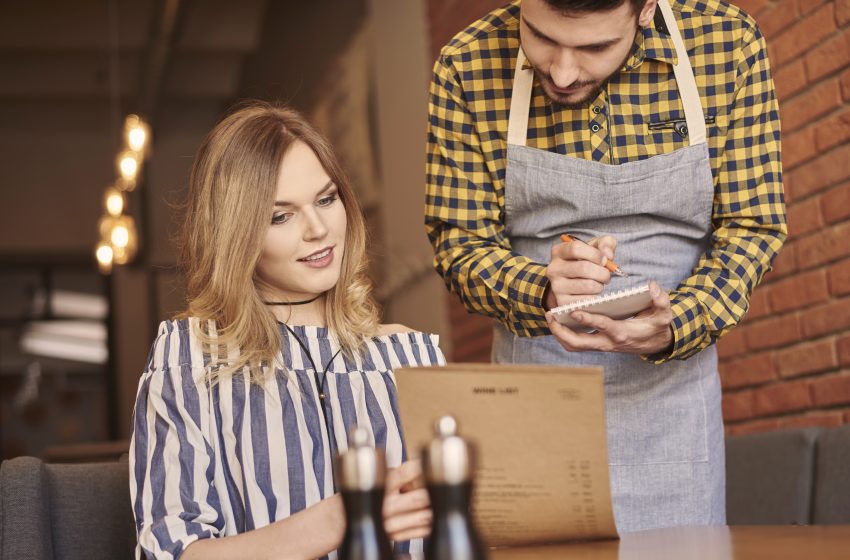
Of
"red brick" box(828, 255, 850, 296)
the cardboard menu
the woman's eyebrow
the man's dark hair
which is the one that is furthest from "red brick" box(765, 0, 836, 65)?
the cardboard menu

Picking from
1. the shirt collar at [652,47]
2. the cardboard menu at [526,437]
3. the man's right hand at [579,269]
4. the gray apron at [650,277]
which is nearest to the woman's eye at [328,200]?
the gray apron at [650,277]

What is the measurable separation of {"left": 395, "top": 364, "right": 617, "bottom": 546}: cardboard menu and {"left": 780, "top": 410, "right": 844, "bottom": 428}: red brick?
160cm

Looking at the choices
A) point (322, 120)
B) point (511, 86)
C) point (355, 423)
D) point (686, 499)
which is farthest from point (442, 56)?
point (322, 120)

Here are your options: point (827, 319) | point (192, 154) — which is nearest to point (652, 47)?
point (827, 319)

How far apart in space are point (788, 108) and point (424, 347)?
4.62 ft

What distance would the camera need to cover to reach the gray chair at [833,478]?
7.88 feet

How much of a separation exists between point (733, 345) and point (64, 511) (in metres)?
1.94

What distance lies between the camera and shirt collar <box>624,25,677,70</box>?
1.91 m

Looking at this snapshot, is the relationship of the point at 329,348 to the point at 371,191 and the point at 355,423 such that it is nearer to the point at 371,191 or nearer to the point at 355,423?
the point at 355,423

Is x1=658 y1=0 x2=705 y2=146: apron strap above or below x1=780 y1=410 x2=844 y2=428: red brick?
above

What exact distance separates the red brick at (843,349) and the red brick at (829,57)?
2.07 feet

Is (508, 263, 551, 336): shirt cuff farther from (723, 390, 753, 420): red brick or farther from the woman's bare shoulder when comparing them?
(723, 390, 753, 420): red brick

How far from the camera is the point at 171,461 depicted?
1546 mm

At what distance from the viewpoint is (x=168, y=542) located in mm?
1447
